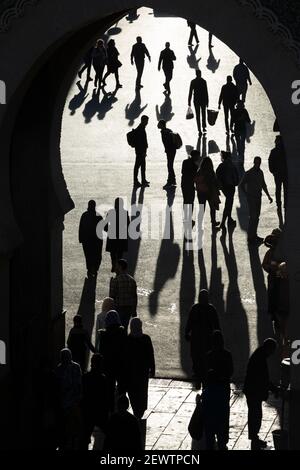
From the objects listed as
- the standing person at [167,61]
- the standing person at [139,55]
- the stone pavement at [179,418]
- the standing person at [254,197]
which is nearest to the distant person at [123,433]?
the stone pavement at [179,418]

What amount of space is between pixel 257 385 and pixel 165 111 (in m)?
19.2

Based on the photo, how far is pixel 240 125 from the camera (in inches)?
1129

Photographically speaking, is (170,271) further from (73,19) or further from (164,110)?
(164,110)

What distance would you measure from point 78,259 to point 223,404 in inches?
315

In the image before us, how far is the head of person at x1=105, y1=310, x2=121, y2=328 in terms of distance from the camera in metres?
15.4

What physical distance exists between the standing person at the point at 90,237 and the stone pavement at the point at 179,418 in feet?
13.4

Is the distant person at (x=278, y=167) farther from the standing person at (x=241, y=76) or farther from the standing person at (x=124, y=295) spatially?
the standing person at (x=241, y=76)

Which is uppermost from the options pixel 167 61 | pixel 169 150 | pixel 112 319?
pixel 167 61

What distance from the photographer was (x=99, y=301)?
1978cm

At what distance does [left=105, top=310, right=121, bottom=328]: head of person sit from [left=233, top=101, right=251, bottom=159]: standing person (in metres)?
13.5

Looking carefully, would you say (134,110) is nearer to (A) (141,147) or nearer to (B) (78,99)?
(B) (78,99)

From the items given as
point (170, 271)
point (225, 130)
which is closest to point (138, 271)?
point (170, 271)

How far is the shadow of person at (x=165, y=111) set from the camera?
3250 centimetres

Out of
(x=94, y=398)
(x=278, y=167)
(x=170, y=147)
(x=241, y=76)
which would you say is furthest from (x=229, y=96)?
(x=94, y=398)
